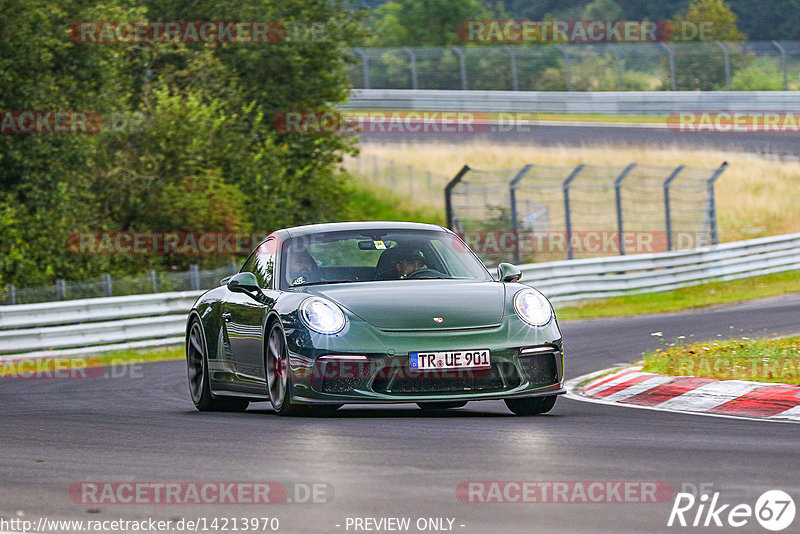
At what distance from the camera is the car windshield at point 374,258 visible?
961 centimetres

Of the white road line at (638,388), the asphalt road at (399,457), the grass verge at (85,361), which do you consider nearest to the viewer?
the asphalt road at (399,457)

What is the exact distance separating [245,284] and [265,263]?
21.6 inches

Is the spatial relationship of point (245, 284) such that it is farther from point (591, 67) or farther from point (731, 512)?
point (591, 67)

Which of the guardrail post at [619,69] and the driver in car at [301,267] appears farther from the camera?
the guardrail post at [619,69]

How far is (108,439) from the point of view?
8.13m

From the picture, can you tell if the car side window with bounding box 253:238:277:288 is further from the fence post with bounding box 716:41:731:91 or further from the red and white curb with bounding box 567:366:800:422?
the fence post with bounding box 716:41:731:91

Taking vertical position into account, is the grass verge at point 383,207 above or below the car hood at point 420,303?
below

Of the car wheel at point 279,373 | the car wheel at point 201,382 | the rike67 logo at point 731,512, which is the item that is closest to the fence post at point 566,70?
the car wheel at point 201,382

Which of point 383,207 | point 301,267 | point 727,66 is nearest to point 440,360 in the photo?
point 301,267

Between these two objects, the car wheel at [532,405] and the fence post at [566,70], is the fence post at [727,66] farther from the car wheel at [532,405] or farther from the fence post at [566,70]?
the car wheel at [532,405]

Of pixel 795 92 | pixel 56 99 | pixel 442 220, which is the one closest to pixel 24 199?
pixel 56 99

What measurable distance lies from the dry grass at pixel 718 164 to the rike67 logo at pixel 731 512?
91.1ft

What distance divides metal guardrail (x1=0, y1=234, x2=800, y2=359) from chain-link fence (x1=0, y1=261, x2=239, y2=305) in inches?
18.5

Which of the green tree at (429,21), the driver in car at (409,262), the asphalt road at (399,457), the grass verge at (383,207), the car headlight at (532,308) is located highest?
Answer: the green tree at (429,21)
